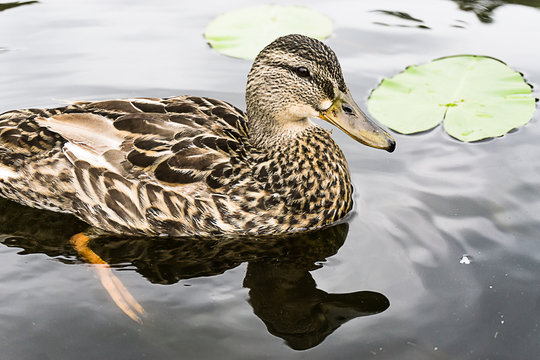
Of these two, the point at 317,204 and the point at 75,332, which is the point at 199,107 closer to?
the point at 317,204

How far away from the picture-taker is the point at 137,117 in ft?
17.7

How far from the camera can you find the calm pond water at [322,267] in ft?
14.3

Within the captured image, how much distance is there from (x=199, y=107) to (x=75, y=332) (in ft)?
6.58

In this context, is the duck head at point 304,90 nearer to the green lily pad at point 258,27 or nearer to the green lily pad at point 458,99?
the green lily pad at point 458,99

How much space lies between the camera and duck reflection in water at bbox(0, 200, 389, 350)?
15.0 ft

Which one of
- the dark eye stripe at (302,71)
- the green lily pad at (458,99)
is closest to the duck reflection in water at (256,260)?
the dark eye stripe at (302,71)

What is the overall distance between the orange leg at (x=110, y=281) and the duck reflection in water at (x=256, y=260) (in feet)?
0.11

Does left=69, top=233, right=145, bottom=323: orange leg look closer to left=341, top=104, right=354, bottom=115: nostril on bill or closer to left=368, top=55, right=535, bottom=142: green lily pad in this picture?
left=341, top=104, right=354, bottom=115: nostril on bill

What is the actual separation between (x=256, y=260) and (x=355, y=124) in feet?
4.04

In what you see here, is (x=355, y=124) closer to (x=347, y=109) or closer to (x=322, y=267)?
(x=347, y=109)

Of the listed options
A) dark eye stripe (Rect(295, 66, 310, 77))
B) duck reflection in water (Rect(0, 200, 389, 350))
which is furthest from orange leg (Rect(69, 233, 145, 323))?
dark eye stripe (Rect(295, 66, 310, 77))

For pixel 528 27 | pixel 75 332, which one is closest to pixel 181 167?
pixel 75 332

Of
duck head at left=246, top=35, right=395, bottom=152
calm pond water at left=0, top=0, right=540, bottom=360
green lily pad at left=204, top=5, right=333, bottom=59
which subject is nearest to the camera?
calm pond water at left=0, top=0, right=540, bottom=360

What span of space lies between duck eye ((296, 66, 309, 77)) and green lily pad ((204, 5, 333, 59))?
2.05m
